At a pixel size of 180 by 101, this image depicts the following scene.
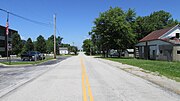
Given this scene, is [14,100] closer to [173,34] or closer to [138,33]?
[173,34]

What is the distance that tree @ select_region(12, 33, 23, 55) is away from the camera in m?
74.2

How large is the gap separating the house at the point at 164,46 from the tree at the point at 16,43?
37.5 m

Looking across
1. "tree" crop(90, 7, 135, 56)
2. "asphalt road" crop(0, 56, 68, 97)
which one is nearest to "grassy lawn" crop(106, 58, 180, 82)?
"asphalt road" crop(0, 56, 68, 97)

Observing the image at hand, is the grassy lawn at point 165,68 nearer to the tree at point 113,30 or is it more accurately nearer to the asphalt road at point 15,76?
the asphalt road at point 15,76

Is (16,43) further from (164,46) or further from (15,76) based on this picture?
(15,76)

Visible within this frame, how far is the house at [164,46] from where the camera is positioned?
138ft

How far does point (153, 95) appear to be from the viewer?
930cm

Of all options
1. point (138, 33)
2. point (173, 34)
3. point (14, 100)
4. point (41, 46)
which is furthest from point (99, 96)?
point (41, 46)

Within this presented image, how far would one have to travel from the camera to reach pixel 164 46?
45344 mm

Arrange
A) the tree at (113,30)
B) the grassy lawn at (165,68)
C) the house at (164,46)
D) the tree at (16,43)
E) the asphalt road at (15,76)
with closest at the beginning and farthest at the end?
the asphalt road at (15,76) < the grassy lawn at (165,68) < the house at (164,46) < the tree at (113,30) < the tree at (16,43)

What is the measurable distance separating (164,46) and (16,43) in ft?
152

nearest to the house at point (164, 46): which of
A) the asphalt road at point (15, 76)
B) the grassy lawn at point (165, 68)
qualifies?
the grassy lawn at point (165, 68)

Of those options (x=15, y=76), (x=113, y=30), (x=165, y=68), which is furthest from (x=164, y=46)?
(x=15, y=76)

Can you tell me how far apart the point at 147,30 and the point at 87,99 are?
227 feet
